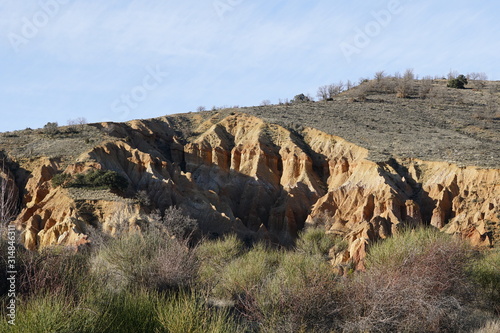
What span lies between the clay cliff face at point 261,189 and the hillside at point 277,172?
4.6 inches

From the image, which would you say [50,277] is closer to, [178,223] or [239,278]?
[239,278]

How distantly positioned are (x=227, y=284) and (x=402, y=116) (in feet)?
156

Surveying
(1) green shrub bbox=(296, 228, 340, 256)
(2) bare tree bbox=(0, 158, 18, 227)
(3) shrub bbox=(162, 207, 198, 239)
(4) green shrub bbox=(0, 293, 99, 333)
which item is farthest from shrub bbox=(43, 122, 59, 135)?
(4) green shrub bbox=(0, 293, 99, 333)

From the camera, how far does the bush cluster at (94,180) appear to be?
35469 millimetres

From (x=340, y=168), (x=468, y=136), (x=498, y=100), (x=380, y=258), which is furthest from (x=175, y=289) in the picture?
(x=498, y=100)

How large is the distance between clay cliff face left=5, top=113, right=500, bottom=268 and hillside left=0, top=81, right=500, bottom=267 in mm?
118

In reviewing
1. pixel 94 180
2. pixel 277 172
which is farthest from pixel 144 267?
pixel 277 172

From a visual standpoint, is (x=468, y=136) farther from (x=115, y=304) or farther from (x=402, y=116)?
(x=115, y=304)

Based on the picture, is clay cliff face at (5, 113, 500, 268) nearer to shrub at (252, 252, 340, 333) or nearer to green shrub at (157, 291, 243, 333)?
shrub at (252, 252, 340, 333)

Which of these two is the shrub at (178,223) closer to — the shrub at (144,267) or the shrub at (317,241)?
the shrub at (317,241)

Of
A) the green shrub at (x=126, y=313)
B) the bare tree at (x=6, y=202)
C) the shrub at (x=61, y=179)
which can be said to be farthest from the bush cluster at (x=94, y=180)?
the green shrub at (x=126, y=313)

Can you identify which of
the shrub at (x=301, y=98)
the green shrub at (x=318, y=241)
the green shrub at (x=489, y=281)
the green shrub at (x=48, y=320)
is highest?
the shrub at (x=301, y=98)

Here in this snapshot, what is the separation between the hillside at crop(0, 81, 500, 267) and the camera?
34.1 metres

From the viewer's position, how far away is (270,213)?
4453cm
